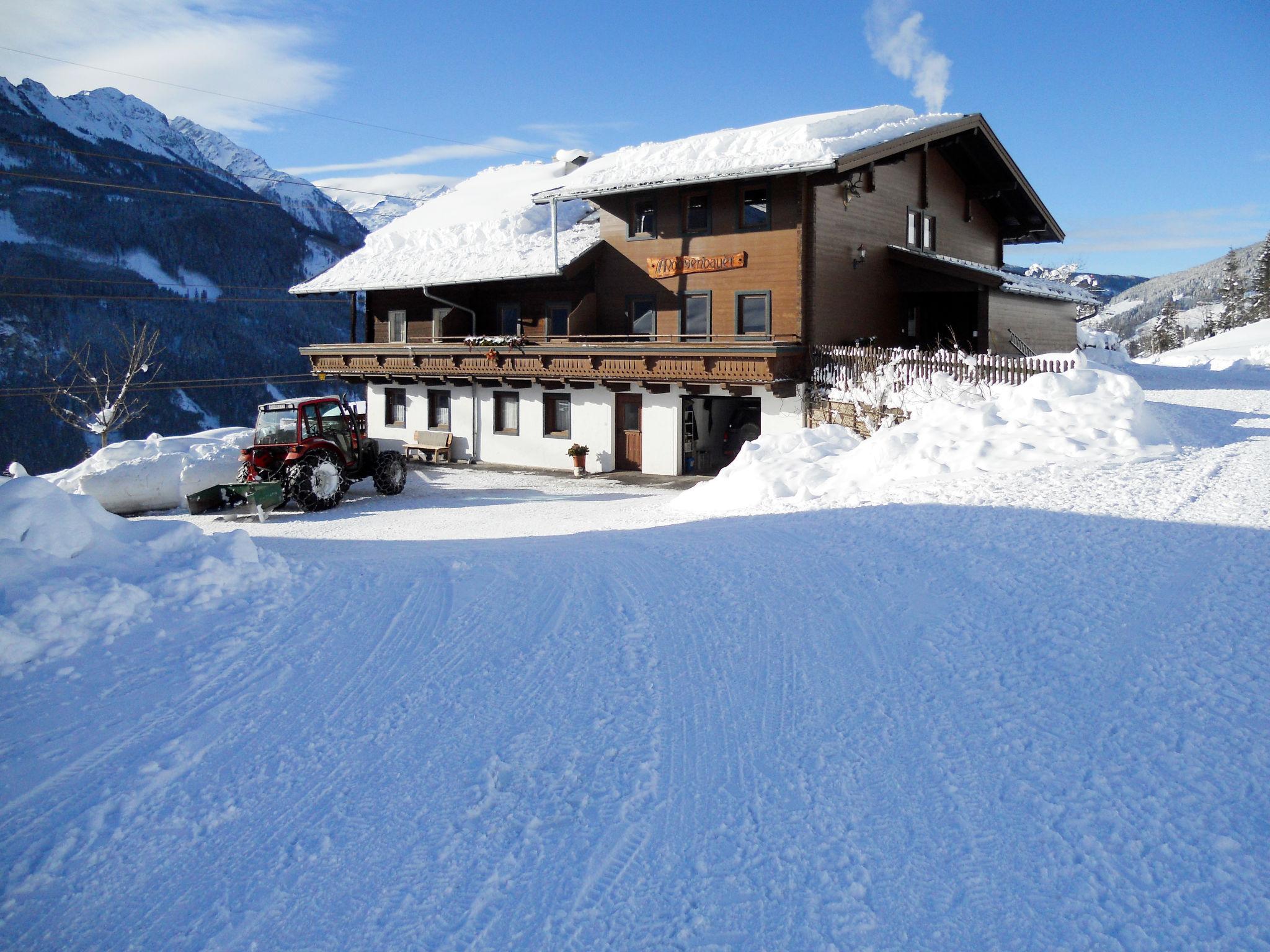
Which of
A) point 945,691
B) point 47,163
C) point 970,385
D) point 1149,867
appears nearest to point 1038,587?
point 945,691

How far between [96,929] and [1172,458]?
12.8 metres

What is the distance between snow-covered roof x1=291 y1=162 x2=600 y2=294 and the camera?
24703 millimetres

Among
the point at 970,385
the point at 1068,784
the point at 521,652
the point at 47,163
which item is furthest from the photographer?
the point at 47,163

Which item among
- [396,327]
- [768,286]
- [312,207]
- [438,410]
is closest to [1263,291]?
[768,286]

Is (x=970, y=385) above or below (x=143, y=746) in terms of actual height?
above

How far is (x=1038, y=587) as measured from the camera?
23.5 feet

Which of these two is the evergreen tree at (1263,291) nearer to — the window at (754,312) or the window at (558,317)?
the window at (754,312)

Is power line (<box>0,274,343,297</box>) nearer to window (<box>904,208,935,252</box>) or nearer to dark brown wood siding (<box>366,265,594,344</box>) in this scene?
dark brown wood siding (<box>366,265,594,344</box>)

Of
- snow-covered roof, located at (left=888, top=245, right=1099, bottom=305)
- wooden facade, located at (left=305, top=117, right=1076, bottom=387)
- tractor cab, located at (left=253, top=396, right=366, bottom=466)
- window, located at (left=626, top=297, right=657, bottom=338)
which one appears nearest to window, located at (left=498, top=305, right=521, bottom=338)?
wooden facade, located at (left=305, top=117, right=1076, bottom=387)

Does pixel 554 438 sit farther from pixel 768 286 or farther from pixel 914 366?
pixel 914 366

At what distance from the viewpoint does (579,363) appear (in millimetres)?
22578

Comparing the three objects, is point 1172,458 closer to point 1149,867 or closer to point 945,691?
point 945,691

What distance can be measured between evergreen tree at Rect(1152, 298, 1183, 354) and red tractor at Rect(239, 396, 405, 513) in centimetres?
8674

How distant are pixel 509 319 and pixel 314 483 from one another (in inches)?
440
